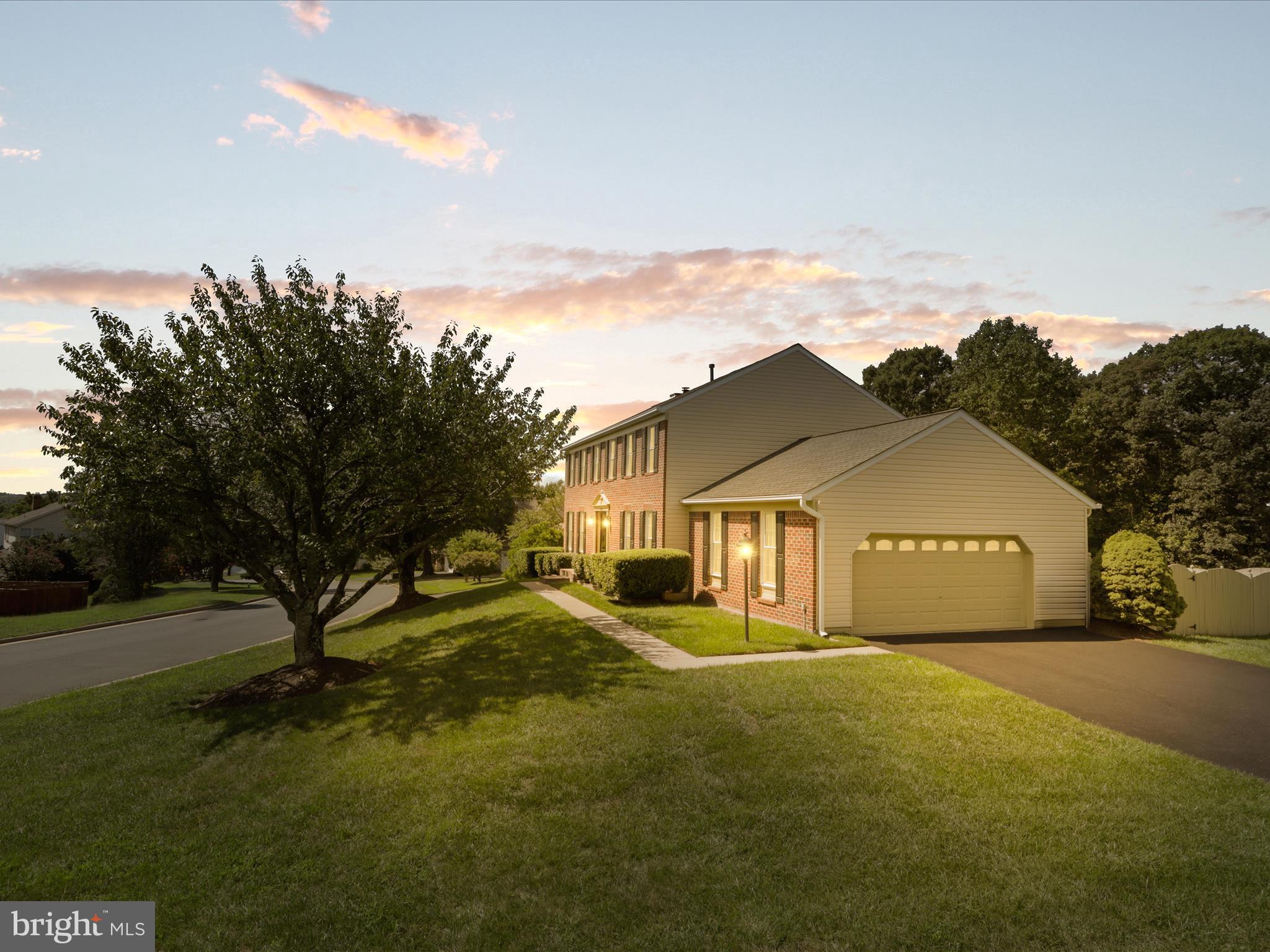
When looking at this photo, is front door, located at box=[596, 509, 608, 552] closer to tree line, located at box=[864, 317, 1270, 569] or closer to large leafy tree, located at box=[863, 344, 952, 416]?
tree line, located at box=[864, 317, 1270, 569]

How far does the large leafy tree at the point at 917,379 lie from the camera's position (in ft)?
177

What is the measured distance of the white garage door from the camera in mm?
16938

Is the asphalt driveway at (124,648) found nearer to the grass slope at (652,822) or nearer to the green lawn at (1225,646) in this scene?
the grass slope at (652,822)

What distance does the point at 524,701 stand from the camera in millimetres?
11211

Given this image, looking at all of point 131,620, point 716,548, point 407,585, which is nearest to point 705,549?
point 716,548

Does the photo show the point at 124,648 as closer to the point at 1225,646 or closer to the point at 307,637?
the point at 307,637

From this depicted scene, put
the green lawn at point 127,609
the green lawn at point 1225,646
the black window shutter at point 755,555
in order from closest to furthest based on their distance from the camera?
the green lawn at point 1225,646 < the black window shutter at point 755,555 < the green lawn at point 127,609

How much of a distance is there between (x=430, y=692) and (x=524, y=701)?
215 centimetres

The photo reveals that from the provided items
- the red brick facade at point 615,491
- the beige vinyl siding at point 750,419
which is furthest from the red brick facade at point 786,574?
the red brick facade at point 615,491

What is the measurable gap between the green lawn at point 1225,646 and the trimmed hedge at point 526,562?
25126 millimetres

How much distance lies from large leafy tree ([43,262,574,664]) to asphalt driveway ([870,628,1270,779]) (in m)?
11.1

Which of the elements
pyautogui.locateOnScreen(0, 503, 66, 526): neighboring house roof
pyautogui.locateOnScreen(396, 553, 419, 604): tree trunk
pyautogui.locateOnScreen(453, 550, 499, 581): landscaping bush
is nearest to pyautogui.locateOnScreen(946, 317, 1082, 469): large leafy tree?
pyautogui.locateOnScreen(396, 553, 419, 604): tree trunk

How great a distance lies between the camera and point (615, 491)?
99.2ft

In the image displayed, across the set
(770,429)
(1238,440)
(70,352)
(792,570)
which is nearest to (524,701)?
(792,570)
